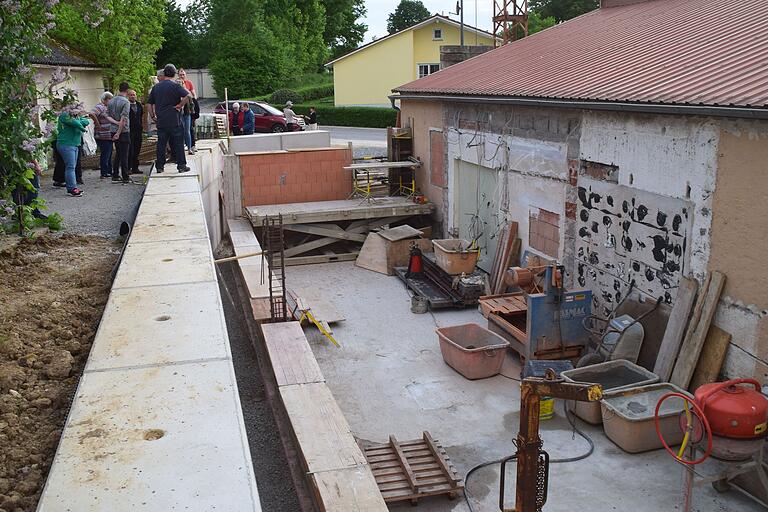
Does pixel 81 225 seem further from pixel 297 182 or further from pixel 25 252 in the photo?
pixel 297 182

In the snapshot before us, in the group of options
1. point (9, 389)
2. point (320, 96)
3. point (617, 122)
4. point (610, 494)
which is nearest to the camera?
point (9, 389)

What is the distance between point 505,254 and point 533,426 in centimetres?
812

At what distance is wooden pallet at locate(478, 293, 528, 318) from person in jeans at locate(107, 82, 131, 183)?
6873 millimetres

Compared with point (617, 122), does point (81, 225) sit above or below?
below

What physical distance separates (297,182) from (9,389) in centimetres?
1351

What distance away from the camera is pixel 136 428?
3.54 metres

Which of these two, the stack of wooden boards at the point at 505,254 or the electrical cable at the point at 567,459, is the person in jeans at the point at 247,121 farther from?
the electrical cable at the point at 567,459

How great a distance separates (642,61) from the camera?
10930 millimetres

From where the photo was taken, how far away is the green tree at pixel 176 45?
5338cm

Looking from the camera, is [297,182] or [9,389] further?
[297,182]

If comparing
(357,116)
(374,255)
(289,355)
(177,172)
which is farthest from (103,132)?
(357,116)

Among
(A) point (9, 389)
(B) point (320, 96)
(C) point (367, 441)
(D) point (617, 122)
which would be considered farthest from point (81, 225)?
(B) point (320, 96)

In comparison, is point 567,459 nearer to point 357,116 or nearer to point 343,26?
point 357,116

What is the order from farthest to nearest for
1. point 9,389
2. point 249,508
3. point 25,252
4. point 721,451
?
point 25,252, point 721,451, point 9,389, point 249,508
